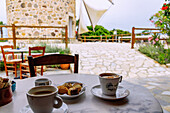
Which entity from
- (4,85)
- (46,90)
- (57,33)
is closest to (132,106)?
(46,90)

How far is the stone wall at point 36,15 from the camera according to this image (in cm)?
812

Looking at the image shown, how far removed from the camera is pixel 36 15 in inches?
325

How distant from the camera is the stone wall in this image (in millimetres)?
8117

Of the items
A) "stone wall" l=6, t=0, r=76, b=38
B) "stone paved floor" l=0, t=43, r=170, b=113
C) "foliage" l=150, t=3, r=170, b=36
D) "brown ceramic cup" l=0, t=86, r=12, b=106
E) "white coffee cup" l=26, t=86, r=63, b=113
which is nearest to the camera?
"white coffee cup" l=26, t=86, r=63, b=113

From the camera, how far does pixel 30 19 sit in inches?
324

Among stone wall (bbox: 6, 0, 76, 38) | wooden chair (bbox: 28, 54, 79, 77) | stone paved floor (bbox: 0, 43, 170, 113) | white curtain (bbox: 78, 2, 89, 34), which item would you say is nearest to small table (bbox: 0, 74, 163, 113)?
wooden chair (bbox: 28, 54, 79, 77)

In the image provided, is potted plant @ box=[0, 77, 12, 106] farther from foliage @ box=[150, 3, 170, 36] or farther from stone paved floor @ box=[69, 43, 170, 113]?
foliage @ box=[150, 3, 170, 36]

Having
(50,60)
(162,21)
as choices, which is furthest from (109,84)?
(162,21)

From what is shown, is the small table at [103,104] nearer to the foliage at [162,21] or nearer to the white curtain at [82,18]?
the white curtain at [82,18]

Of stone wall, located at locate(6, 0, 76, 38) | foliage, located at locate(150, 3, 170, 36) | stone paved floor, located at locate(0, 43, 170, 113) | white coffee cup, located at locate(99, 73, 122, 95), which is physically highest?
stone wall, located at locate(6, 0, 76, 38)

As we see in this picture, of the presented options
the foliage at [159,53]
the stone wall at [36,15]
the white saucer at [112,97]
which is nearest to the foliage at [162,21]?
the foliage at [159,53]

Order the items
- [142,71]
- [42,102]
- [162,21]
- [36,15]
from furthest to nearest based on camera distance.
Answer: [36,15] → [162,21] → [142,71] → [42,102]

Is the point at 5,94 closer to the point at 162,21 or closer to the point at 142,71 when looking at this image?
the point at 142,71

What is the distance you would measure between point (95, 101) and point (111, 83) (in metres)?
0.11
